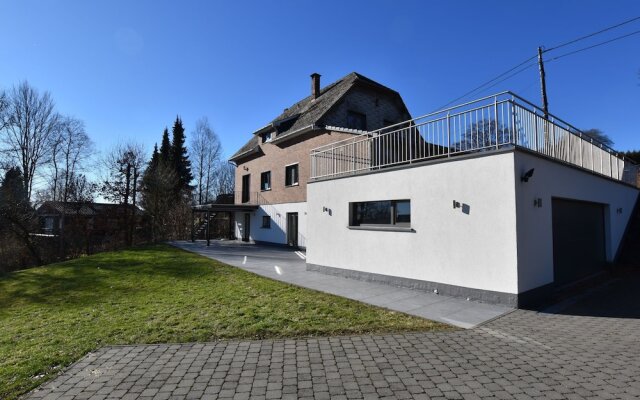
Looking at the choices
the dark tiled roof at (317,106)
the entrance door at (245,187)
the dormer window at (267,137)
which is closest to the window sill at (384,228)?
the dark tiled roof at (317,106)

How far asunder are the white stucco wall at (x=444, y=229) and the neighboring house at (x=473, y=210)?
23 mm

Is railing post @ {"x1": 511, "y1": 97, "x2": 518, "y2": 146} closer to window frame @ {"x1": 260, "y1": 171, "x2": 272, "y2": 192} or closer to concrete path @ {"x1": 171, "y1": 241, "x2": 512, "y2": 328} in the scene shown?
concrete path @ {"x1": 171, "y1": 241, "x2": 512, "y2": 328}

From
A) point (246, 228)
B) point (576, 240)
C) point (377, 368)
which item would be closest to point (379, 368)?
point (377, 368)

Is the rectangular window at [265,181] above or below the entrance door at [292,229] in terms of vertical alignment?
above

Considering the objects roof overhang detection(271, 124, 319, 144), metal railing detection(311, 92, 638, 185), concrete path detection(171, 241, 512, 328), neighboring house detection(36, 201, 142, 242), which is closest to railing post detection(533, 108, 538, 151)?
metal railing detection(311, 92, 638, 185)

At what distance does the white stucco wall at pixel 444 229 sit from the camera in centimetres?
670

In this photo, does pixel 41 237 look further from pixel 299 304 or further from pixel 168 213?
pixel 299 304

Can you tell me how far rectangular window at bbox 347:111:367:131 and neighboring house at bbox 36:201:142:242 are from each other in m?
17.7

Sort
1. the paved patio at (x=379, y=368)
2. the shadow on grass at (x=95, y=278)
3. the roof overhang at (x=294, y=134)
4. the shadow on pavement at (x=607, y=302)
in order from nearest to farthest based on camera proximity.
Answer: the paved patio at (x=379, y=368) → the shadow on pavement at (x=607, y=302) → the shadow on grass at (x=95, y=278) → the roof overhang at (x=294, y=134)

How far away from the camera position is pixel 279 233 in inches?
835

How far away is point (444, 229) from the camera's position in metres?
7.68

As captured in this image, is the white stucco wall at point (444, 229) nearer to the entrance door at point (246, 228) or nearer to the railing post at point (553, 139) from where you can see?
the railing post at point (553, 139)

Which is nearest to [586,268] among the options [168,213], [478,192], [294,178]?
[478,192]

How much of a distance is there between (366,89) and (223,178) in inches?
1098
